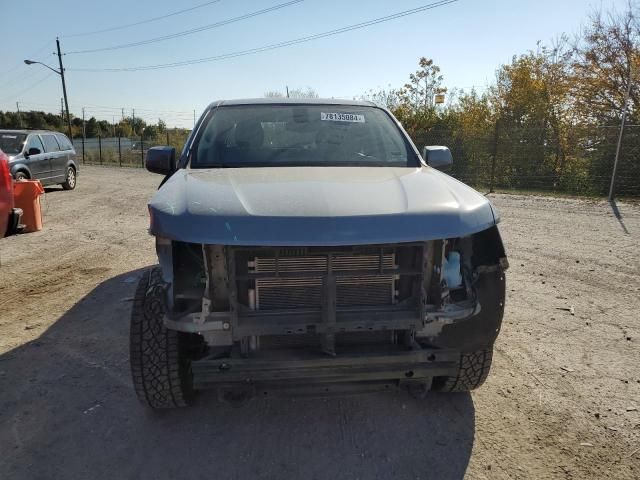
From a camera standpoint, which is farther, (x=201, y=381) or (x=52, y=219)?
(x=52, y=219)

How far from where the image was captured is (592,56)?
60.3 feet

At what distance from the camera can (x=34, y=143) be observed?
11914 mm

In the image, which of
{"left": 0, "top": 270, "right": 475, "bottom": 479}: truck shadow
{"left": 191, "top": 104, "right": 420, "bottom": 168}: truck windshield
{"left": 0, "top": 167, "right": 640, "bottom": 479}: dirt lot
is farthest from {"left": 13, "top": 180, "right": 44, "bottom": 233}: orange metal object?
{"left": 191, "top": 104, "right": 420, "bottom": 168}: truck windshield

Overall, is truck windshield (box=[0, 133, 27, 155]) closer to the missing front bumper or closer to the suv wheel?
the suv wheel

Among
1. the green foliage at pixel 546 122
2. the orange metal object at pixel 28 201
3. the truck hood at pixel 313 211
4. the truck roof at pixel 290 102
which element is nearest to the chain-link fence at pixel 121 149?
the green foliage at pixel 546 122

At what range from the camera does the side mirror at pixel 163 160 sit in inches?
142

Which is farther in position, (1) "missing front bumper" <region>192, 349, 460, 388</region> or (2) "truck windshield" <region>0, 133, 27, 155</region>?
(2) "truck windshield" <region>0, 133, 27, 155</region>

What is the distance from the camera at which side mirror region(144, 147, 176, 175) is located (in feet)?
11.8

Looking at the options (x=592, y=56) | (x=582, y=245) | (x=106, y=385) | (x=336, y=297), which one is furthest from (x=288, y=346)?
(x=592, y=56)

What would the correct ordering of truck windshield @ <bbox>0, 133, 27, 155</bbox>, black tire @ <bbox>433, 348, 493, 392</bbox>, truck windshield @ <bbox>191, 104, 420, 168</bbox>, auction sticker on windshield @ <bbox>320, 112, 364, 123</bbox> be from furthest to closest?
truck windshield @ <bbox>0, 133, 27, 155</bbox> → auction sticker on windshield @ <bbox>320, 112, 364, 123</bbox> → truck windshield @ <bbox>191, 104, 420, 168</bbox> → black tire @ <bbox>433, 348, 493, 392</bbox>

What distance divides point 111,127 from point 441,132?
62116mm

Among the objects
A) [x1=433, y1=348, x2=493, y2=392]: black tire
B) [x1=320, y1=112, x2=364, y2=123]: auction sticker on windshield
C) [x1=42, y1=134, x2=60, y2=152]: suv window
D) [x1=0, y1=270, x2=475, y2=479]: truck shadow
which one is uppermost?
[x1=320, y1=112, x2=364, y2=123]: auction sticker on windshield

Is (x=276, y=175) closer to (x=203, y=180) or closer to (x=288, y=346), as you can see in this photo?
(x=203, y=180)

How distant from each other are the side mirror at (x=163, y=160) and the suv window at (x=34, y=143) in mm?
9913
